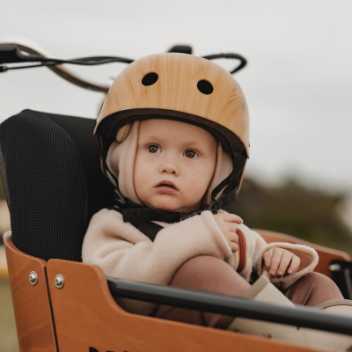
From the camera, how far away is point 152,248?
1.55m

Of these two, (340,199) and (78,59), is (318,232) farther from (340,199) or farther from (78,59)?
(78,59)

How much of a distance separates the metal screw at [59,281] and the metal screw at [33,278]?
80 mm

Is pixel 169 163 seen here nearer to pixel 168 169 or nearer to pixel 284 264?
pixel 168 169

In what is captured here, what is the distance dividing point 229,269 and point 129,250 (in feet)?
0.74

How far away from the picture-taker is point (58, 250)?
66.7 inches

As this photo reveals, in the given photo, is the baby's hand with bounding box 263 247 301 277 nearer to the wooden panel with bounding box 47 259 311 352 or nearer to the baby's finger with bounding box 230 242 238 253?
the baby's finger with bounding box 230 242 238 253

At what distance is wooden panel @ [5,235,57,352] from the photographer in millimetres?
1567

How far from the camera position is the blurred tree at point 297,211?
28.2 feet

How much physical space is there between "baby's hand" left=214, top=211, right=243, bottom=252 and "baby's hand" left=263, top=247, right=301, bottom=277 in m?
0.15

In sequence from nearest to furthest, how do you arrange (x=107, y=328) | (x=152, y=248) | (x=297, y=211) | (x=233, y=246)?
(x=107, y=328) → (x=152, y=248) → (x=233, y=246) → (x=297, y=211)

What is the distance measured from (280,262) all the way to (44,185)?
605 mm

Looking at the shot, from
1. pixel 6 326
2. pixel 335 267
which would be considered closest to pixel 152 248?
pixel 335 267

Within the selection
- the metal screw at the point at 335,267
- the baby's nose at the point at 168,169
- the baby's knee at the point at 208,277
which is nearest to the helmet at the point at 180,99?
the baby's nose at the point at 168,169

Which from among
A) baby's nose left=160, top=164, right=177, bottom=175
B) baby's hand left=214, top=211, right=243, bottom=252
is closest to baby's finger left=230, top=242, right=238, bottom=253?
baby's hand left=214, top=211, right=243, bottom=252
